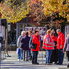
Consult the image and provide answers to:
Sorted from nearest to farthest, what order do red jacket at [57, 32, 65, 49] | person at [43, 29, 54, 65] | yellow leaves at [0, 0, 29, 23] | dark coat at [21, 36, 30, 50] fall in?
person at [43, 29, 54, 65]
red jacket at [57, 32, 65, 49]
dark coat at [21, 36, 30, 50]
yellow leaves at [0, 0, 29, 23]

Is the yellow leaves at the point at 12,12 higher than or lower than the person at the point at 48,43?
higher

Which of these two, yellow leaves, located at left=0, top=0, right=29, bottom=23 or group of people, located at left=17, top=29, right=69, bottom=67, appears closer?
group of people, located at left=17, top=29, right=69, bottom=67

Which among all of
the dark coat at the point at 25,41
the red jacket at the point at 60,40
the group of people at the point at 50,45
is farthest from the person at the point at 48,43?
the dark coat at the point at 25,41

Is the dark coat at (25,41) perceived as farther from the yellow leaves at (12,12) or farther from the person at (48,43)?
the yellow leaves at (12,12)

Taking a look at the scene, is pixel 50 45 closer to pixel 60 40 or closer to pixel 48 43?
pixel 48 43

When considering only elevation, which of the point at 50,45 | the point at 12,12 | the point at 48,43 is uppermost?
the point at 12,12

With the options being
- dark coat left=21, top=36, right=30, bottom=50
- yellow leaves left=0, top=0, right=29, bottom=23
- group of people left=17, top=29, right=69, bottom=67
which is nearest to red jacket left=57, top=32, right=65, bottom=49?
group of people left=17, top=29, right=69, bottom=67

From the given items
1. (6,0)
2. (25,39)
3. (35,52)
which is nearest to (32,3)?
(6,0)

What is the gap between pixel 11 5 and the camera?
22.1 m

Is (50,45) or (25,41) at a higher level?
(25,41)

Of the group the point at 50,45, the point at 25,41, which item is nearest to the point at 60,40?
the point at 50,45

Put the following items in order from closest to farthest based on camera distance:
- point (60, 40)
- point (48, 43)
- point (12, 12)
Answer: point (48, 43)
point (60, 40)
point (12, 12)

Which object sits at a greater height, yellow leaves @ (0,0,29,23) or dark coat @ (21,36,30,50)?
yellow leaves @ (0,0,29,23)

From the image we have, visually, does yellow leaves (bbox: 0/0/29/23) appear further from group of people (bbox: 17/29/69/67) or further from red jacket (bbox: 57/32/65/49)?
red jacket (bbox: 57/32/65/49)
